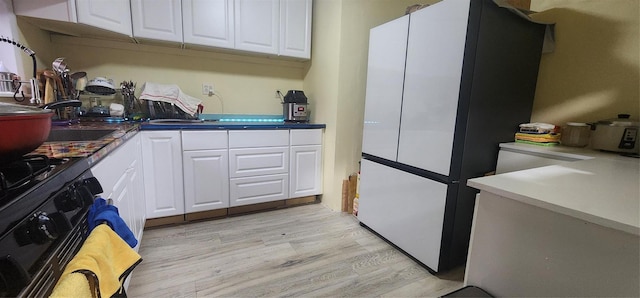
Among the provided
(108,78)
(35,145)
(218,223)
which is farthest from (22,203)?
(108,78)

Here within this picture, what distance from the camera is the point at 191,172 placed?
215cm

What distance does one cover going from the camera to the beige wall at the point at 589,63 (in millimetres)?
1462

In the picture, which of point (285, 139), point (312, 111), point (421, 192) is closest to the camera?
point (421, 192)

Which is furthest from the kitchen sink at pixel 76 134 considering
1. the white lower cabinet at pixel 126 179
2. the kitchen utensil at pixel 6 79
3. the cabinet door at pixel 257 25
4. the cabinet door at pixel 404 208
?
the cabinet door at pixel 404 208

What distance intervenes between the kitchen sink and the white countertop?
1.81 metres

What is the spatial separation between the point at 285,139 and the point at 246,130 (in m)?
0.36

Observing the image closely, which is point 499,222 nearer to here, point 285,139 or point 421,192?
point 421,192

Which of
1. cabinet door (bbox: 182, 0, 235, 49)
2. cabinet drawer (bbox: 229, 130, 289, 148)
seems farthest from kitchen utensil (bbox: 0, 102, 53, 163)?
cabinet door (bbox: 182, 0, 235, 49)

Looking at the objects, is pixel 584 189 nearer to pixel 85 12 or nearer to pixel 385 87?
pixel 385 87

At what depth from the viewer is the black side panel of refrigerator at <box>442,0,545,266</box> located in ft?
4.75

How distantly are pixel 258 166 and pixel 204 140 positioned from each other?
0.50 metres

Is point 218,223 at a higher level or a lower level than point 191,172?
lower

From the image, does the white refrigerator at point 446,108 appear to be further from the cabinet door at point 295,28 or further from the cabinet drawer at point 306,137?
the cabinet door at point 295,28

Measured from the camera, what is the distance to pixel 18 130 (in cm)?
58
